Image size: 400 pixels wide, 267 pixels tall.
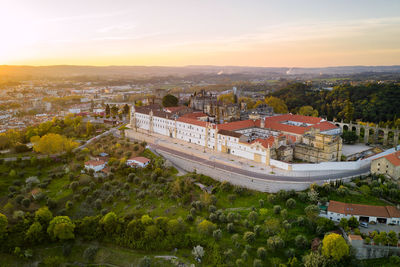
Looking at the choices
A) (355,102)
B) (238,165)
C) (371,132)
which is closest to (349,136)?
(371,132)

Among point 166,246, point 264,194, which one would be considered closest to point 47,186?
point 166,246

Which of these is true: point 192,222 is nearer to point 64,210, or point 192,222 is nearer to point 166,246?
point 166,246

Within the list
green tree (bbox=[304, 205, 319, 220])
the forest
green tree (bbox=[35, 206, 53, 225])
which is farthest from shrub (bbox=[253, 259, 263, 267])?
the forest

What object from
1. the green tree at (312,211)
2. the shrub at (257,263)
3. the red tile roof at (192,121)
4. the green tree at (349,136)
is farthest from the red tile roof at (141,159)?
the green tree at (349,136)

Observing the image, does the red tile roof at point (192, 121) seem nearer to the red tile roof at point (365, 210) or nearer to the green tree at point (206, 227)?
the green tree at point (206, 227)

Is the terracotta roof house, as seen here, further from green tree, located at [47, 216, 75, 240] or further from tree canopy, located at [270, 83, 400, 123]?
tree canopy, located at [270, 83, 400, 123]

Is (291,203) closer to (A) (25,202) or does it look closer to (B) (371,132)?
(A) (25,202)
